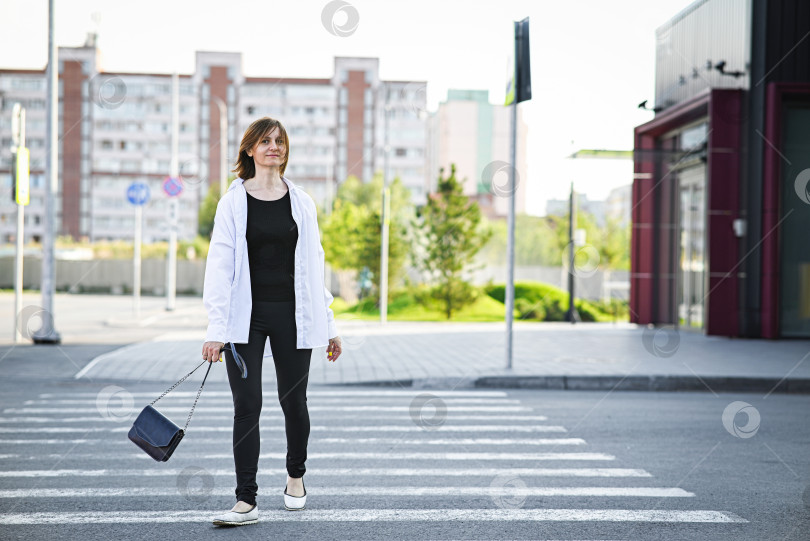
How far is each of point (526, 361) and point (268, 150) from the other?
27.9 ft

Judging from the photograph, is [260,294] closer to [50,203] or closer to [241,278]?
[241,278]

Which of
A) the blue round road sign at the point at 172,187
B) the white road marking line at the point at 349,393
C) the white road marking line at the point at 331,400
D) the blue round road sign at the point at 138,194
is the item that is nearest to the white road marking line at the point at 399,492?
the white road marking line at the point at 331,400

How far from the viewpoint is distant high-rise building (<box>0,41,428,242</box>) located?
287 feet

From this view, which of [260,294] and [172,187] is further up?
[172,187]

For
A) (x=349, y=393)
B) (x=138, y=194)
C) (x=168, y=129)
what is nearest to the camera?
(x=349, y=393)

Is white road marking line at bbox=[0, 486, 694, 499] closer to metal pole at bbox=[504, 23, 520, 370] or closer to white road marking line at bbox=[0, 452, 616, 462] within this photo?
white road marking line at bbox=[0, 452, 616, 462]

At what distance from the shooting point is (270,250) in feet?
14.0

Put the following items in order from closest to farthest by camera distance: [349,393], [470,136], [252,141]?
[252,141] < [349,393] < [470,136]

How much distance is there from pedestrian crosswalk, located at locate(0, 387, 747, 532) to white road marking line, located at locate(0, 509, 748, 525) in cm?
1

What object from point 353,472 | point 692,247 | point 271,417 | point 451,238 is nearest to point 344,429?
point 271,417

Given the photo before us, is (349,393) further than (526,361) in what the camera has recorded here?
No

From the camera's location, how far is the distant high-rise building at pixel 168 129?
8756 centimetres

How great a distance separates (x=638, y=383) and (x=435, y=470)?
18.1ft

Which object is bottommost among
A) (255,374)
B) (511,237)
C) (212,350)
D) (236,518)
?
(236,518)
